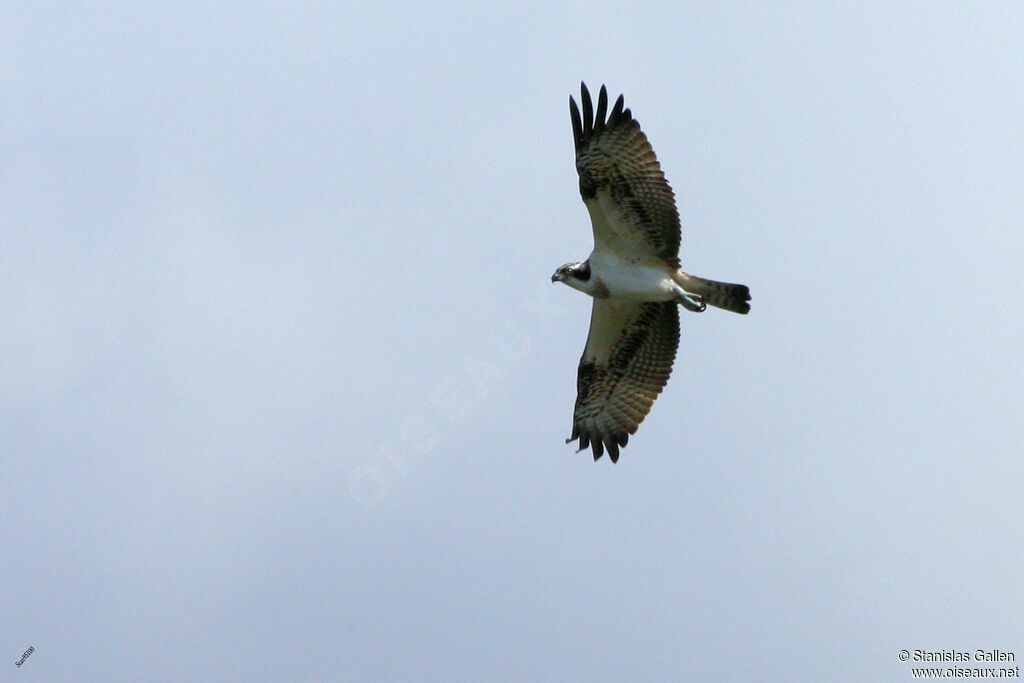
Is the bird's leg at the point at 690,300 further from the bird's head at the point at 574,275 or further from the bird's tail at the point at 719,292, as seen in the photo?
the bird's head at the point at 574,275

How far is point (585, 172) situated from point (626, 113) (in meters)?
0.80

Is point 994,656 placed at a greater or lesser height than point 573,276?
lesser

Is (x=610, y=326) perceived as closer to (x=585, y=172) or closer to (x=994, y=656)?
(x=585, y=172)

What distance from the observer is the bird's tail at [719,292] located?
60.9ft

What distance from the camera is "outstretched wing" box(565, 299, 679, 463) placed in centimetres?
1939

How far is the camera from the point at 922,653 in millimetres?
17969

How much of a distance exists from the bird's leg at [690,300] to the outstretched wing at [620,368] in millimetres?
571


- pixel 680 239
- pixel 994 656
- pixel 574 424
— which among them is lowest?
pixel 994 656

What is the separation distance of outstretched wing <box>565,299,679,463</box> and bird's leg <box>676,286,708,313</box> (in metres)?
0.57

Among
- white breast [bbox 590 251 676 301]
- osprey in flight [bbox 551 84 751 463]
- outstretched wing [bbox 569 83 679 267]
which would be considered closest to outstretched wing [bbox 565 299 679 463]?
osprey in flight [bbox 551 84 751 463]

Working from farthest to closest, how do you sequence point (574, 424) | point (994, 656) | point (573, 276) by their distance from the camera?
point (574, 424), point (573, 276), point (994, 656)

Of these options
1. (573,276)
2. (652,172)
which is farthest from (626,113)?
(573,276)

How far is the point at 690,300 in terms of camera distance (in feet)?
60.6

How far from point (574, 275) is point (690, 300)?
137 centimetres
